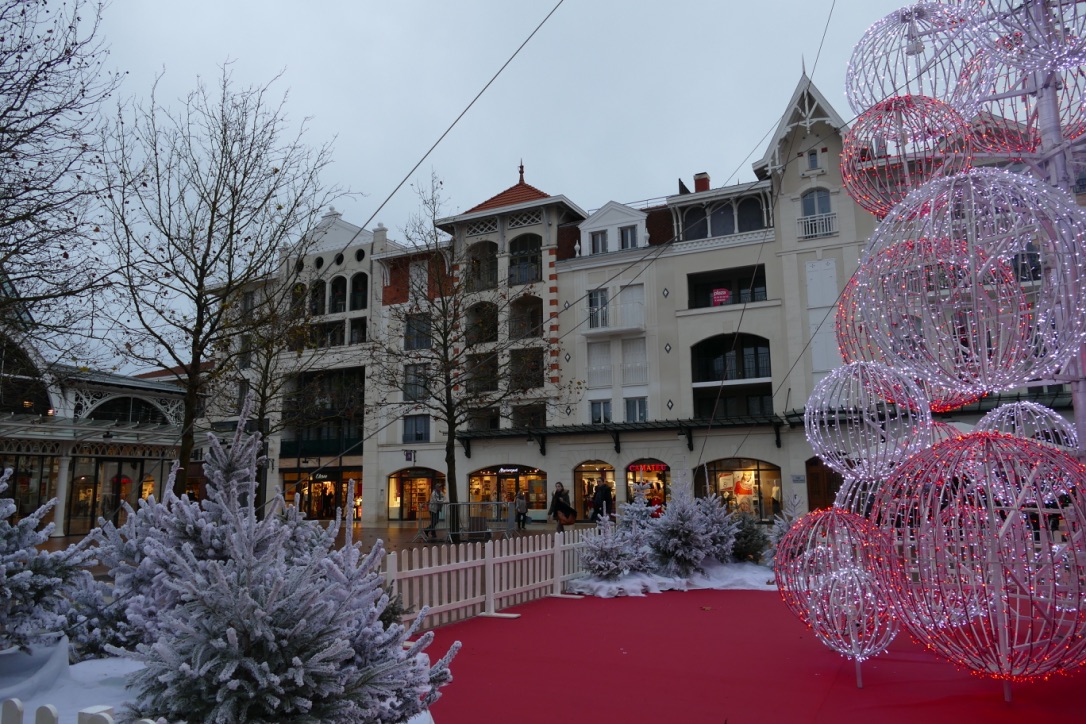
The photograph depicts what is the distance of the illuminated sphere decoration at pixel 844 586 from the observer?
567cm

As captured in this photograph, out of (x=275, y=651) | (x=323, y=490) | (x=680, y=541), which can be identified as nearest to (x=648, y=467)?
(x=323, y=490)

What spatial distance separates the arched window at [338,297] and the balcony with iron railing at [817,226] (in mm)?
20375

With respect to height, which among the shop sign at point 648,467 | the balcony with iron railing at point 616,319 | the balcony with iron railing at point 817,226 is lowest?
the shop sign at point 648,467

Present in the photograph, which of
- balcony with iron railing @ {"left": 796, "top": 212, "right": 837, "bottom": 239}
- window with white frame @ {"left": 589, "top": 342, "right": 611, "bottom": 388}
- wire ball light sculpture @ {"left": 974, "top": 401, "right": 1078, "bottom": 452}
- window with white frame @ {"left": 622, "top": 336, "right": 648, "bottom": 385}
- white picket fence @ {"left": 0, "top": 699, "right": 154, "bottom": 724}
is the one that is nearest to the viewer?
white picket fence @ {"left": 0, "top": 699, "right": 154, "bottom": 724}

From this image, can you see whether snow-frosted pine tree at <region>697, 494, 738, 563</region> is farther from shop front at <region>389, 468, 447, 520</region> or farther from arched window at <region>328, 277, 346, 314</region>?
arched window at <region>328, 277, 346, 314</region>

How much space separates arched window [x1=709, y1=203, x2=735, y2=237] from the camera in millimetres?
29156

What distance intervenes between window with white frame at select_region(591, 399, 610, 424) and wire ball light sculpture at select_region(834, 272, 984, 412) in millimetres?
24233

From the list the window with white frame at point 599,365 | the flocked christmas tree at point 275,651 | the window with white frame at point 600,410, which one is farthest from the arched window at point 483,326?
the flocked christmas tree at point 275,651

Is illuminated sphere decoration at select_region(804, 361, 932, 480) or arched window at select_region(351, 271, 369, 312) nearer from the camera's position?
illuminated sphere decoration at select_region(804, 361, 932, 480)

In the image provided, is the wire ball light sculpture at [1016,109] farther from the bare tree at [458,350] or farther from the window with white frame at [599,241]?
the window with white frame at [599,241]

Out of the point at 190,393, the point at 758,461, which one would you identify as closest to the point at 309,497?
the point at 758,461

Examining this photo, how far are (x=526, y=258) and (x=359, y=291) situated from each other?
8.53 metres

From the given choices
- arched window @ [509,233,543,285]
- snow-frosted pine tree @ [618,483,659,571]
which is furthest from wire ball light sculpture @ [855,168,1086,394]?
arched window @ [509,233,543,285]

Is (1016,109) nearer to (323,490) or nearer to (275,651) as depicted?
(275,651)
